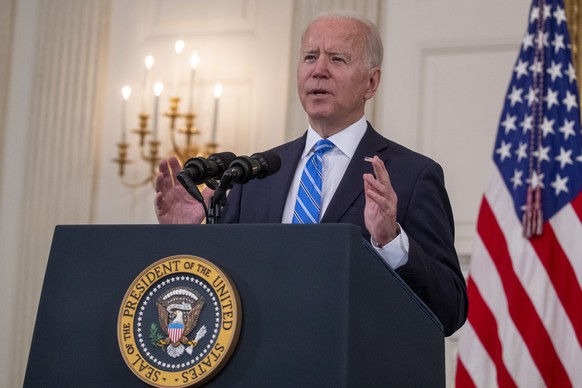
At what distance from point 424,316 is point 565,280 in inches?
102

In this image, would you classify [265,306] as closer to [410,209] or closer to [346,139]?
[410,209]

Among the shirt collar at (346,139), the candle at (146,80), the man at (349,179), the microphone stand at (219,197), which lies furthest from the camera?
the candle at (146,80)

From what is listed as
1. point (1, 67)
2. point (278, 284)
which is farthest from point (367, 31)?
point (1, 67)

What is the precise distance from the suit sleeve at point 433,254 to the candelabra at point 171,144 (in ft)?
10.4

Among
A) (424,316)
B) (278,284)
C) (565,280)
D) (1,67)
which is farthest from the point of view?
(1,67)

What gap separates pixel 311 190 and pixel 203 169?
0.63m

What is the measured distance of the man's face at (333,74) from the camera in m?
2.90

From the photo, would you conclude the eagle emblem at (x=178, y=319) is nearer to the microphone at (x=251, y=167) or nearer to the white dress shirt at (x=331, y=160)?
the microphone at (x=251, y=167)

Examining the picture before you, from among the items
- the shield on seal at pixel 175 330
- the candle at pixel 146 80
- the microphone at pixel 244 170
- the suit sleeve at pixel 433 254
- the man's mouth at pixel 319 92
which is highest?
the candle at pixel 146 80

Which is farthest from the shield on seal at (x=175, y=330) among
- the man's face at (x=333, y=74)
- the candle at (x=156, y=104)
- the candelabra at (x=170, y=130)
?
the candle at (x=156, y=104)

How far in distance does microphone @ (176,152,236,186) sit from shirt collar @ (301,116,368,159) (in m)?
0.72

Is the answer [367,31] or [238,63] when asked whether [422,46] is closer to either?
[238,63]

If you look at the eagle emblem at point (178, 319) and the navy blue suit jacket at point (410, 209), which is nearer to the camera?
the eagle emblem at point (178, 319)

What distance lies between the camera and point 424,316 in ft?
7.20
